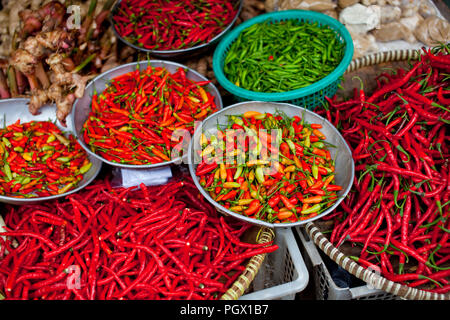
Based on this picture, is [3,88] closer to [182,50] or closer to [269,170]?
[182,50]

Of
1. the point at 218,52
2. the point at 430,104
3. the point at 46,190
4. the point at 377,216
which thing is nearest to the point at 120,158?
the point at 46,190

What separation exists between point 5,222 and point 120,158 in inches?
39.2

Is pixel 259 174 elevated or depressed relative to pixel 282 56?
depressed

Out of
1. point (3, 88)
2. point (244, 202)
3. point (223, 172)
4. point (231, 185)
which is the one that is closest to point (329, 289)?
point (244, 202)

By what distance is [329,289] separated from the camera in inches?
95.1

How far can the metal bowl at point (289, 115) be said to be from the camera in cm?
242

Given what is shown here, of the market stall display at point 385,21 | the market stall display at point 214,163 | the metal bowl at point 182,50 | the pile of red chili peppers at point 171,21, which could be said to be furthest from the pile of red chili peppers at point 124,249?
the market stall display at point 385,21

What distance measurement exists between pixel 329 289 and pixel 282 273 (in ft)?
1.48

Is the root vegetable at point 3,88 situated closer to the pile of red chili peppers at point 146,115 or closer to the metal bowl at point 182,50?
the pile of red chili peppers at point 146,115

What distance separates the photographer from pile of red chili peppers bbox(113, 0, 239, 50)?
12.0ft

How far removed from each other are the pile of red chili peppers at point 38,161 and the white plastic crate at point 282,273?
164cm

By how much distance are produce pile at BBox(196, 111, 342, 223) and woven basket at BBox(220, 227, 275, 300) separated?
0.13 meters

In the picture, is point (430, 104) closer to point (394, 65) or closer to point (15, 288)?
point (394, 65)
